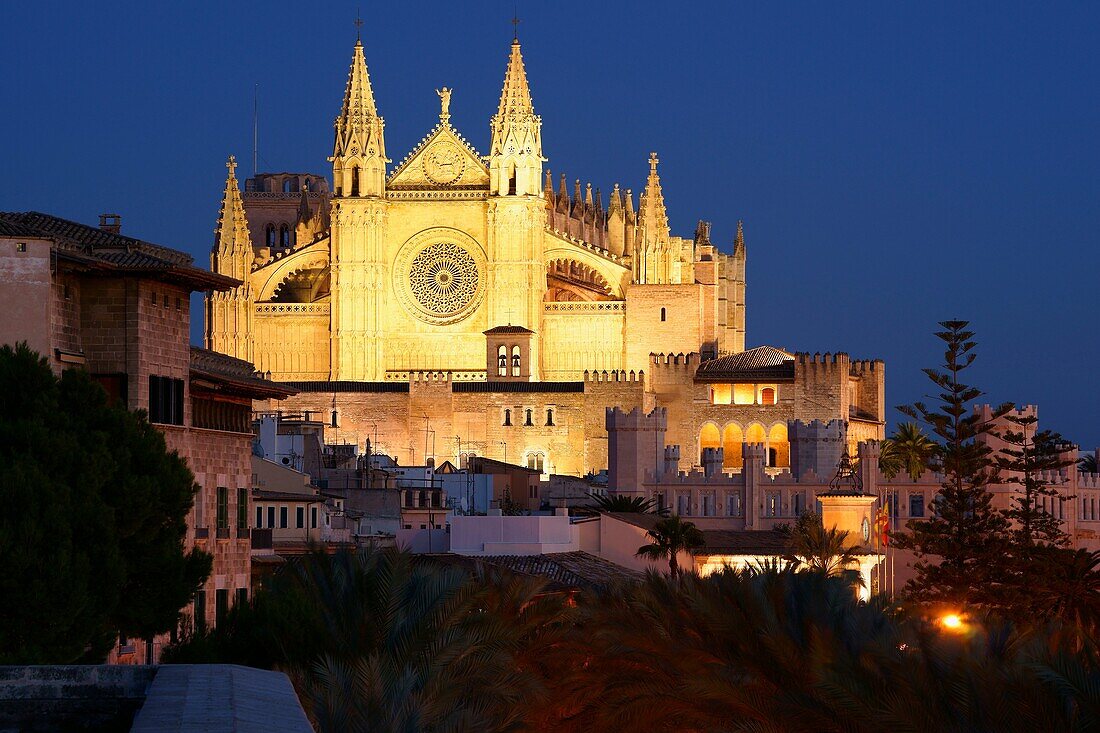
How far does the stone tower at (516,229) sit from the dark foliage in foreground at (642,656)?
56.3 metres

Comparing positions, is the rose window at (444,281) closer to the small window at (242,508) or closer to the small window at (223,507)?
the small window at (242,508)

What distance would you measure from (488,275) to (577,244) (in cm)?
394

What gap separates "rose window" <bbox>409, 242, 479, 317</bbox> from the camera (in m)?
85.6

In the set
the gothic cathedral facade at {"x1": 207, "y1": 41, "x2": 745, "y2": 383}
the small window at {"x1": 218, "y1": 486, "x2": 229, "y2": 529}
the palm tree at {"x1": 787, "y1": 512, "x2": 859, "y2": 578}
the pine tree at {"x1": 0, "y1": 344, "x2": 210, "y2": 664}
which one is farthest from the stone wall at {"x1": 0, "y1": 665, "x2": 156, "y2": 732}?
the gothic cathedral facade at {"x1": 207, "y1": 41, "x2": 745, "y2": 383}

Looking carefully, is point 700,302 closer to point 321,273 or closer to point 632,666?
point 321,273

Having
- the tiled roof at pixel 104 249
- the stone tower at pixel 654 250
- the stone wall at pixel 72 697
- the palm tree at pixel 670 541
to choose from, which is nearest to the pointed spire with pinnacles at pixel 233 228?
the stone tower at pixel 654 250

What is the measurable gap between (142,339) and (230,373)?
19.8ft

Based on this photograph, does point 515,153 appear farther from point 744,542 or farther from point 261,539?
point 261,539

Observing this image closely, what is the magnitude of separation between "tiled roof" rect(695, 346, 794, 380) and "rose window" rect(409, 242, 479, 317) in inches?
408

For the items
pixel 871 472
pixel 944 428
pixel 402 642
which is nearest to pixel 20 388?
pixel 402 642

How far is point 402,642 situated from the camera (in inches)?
818

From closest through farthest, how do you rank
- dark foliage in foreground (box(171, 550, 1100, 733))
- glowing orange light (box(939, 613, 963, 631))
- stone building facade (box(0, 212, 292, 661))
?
dark foliage in foreground (box(171, 550, 1100, 733))
stone building facade (box(0, 212, 292, 661))
glowing orange light (box(939, 613, 963, 631))

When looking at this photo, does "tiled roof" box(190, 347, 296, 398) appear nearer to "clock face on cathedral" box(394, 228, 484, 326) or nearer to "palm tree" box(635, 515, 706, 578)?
"palm tree" box(635, 515, 706, 578)

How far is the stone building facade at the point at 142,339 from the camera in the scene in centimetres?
2447
